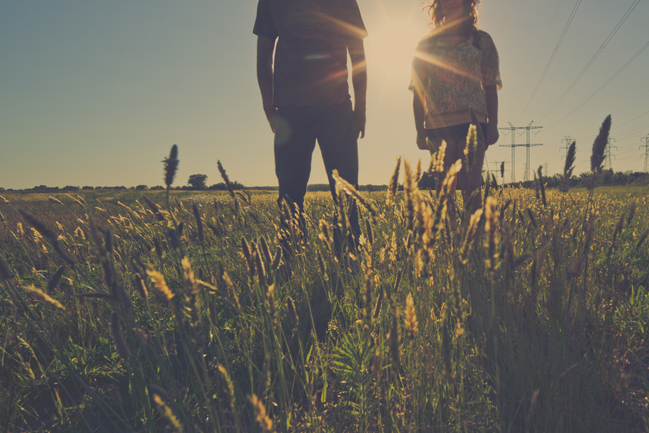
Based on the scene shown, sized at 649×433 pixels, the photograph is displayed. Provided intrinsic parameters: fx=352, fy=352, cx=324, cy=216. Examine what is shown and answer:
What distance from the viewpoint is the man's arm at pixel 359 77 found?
11.8 ft

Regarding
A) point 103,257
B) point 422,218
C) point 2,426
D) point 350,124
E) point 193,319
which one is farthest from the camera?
point 350,124

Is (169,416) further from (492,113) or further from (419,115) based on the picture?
(419,115)

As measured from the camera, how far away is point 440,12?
4.25m

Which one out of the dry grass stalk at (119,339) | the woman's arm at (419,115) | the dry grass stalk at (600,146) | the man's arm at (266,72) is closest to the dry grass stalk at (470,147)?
the dry grass stalk at (600,146)

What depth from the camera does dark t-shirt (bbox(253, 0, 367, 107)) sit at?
11.1ft

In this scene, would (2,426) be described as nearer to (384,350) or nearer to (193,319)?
(193,319)

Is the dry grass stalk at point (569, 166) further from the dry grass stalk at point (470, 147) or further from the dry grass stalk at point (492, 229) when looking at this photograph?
the dry grass stalk at point (492, 229)

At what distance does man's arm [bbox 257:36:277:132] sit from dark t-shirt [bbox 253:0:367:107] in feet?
0.60

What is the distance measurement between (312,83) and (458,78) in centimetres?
172

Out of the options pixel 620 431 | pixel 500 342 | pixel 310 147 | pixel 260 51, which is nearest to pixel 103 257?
pixel 500 342

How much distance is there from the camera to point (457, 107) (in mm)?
3869

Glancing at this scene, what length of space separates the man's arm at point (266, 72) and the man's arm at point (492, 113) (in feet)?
8.09

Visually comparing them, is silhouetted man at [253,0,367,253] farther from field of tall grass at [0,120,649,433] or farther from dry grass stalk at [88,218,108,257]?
dry grass stalk at [88,218,108,257]

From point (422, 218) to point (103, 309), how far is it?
2.57 meters
